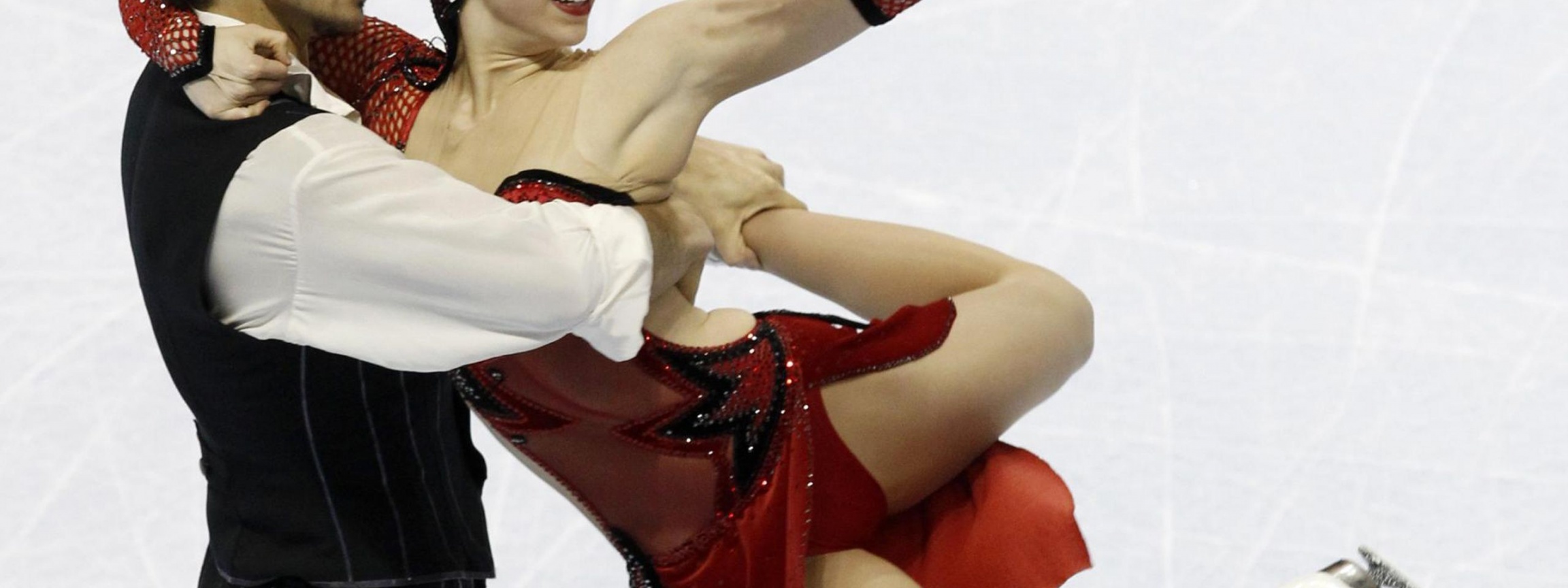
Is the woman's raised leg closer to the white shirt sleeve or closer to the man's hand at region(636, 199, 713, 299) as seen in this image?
the man's hand at region(636, 199, 713, 299)

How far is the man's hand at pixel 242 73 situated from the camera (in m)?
1.89

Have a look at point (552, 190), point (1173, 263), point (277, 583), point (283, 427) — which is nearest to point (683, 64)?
point (552, 190)

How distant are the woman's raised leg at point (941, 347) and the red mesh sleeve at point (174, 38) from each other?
2.59 feet

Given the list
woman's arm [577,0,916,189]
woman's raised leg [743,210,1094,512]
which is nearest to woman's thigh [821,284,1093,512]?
woman's raised leg [743,210,1094,512]

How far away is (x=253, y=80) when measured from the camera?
1.89 metres

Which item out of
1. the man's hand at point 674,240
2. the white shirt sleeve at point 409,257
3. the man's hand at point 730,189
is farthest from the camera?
the man's hand at point 730,189

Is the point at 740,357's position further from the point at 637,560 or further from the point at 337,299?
the point at 337,299

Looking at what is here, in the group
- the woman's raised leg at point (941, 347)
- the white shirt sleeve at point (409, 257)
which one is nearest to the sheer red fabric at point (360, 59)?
the white shirt sleeve at point (409, 257)

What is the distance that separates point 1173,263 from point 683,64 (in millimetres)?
1989

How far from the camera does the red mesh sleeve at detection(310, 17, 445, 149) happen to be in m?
2.20

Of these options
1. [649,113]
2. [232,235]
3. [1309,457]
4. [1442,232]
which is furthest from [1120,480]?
[232,235]

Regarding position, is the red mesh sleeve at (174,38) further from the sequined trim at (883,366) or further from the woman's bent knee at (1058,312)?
the woman's bent knee at (1058,312)

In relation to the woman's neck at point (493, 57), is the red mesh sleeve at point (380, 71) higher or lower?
lower

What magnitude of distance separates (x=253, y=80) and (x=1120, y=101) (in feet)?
8.32
